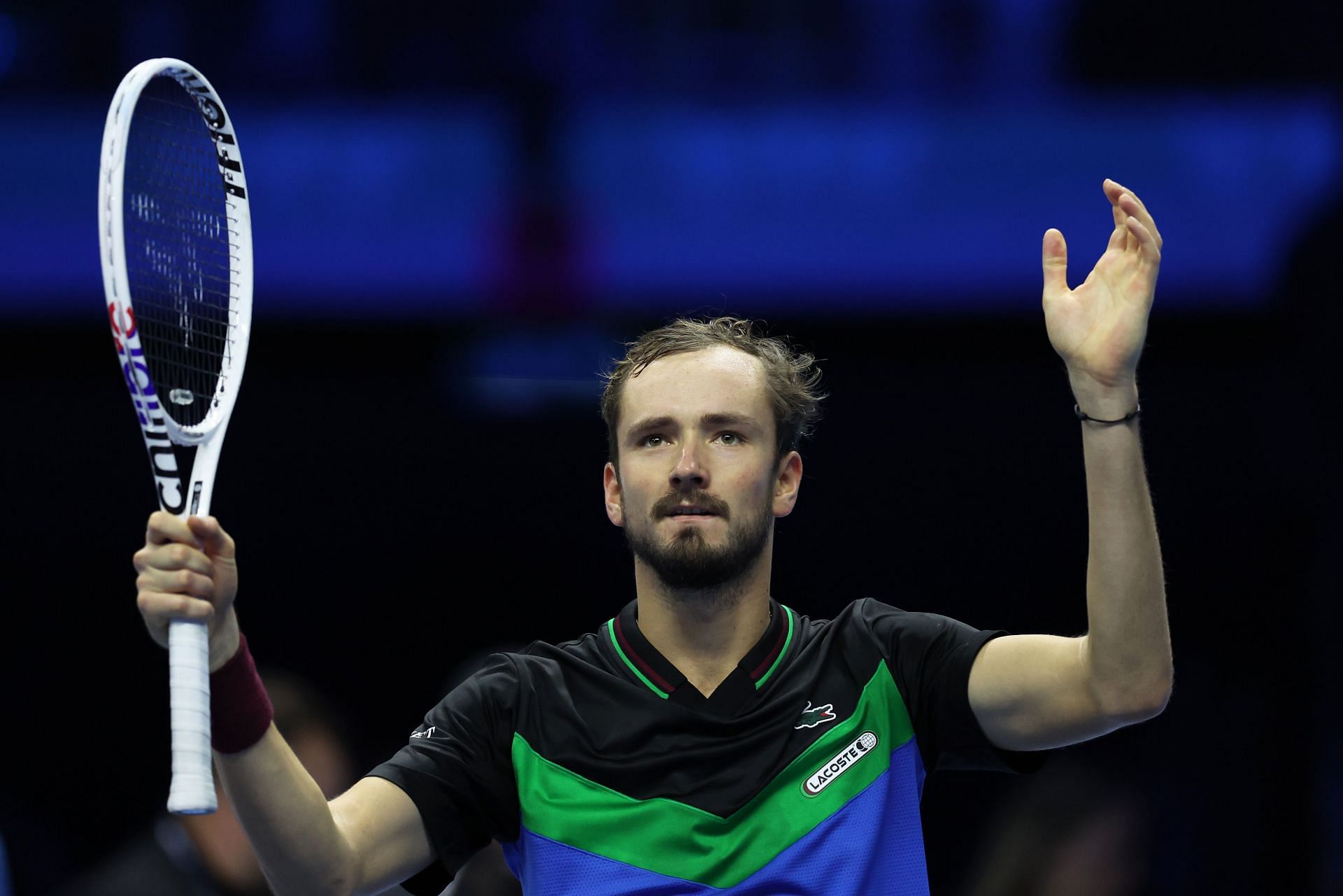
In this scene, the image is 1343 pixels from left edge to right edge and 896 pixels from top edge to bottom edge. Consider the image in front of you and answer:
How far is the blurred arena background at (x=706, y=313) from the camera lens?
23.0 feet

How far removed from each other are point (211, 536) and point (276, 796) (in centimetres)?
49

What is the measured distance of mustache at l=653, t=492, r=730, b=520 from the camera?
11.2ft

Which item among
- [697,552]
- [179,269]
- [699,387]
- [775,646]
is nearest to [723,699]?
[775,646]

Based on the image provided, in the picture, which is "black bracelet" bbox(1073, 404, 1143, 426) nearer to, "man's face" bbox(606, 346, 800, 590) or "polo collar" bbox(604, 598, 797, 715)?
"man's face" bbox(606, 346, 800, 590)

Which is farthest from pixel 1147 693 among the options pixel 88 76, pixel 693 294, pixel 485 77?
pixel 88 76

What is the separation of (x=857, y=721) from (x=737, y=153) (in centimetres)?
414

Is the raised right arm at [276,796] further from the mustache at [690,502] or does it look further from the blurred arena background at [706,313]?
the blurred arena background at [706,313]

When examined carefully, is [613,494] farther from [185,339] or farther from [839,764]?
[185,339]

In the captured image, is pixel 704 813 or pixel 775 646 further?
pixel 775 646

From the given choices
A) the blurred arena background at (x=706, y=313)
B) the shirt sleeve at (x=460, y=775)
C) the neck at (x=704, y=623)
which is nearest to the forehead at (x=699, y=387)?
the neck at (x=704, y=623)

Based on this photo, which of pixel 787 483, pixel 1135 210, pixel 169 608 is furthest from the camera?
pixel 787 483

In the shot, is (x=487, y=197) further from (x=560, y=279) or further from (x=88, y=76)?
(x=88, y=76)

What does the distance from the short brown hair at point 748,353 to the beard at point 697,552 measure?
0.77 ft

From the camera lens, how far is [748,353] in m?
3.72
